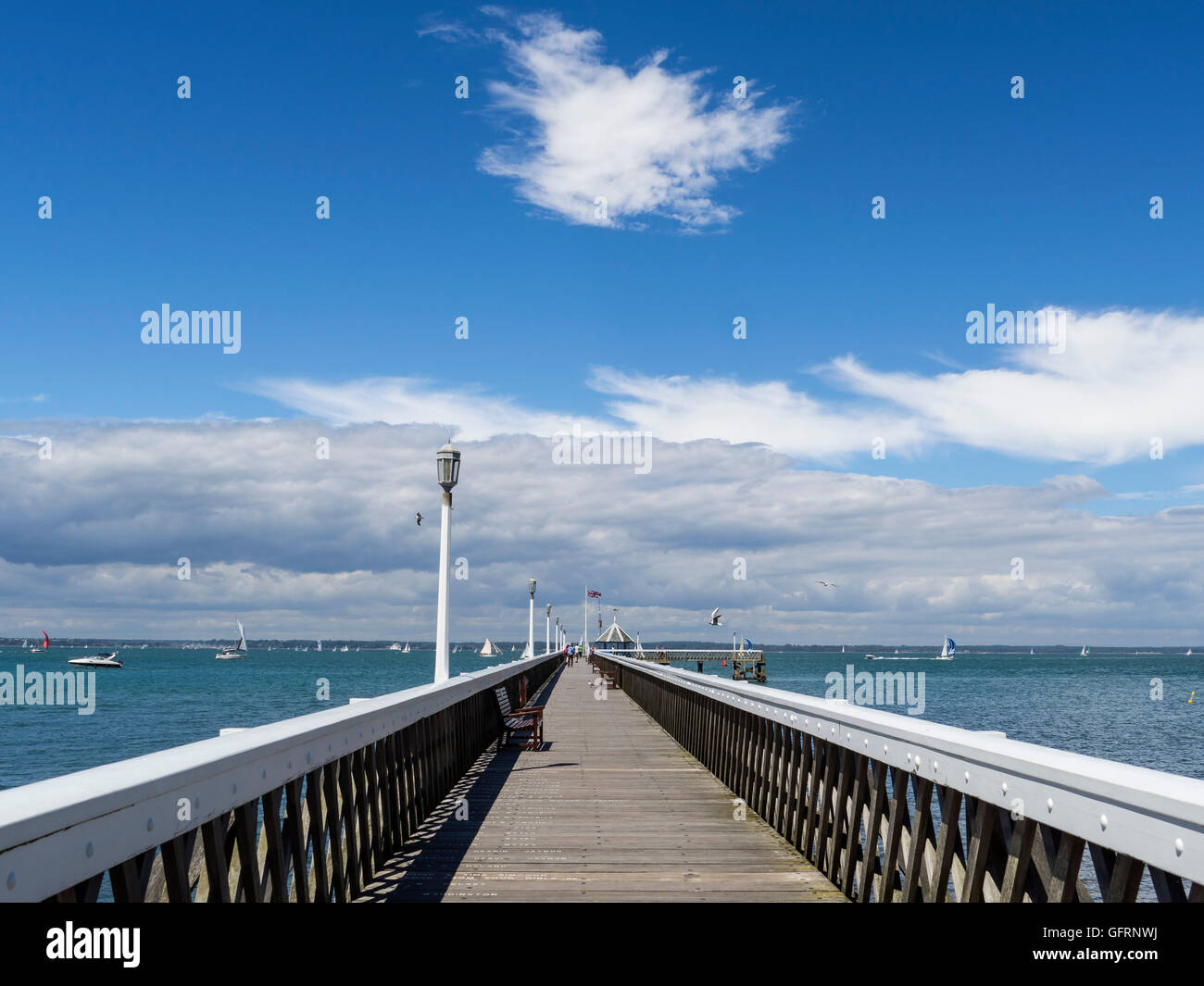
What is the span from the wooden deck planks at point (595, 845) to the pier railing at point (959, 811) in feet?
1.34

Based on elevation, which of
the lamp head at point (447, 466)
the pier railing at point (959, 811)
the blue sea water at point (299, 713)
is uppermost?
the lamp head at point (447, 466)

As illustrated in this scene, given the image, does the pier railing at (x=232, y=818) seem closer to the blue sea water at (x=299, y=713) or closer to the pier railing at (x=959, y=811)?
the pier railing at (x=959, y=811)

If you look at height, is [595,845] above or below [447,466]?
below

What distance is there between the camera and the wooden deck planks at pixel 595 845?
19.7ft

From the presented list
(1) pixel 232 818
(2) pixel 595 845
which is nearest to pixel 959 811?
(1) pixel 232 818

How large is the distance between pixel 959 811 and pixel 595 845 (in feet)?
11.5

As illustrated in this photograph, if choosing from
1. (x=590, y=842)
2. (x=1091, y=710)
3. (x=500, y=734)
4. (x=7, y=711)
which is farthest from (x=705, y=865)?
(x=7, y=711)

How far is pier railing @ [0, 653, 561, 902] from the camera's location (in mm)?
2314

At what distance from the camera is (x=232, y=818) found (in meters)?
3.79

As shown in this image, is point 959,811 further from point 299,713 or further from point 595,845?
point 299,713

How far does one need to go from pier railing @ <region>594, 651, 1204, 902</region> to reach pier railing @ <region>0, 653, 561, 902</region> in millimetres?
2468

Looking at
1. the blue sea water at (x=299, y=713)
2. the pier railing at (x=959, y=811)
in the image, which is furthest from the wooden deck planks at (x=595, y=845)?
the blue sea water at (x=299, y=713)
